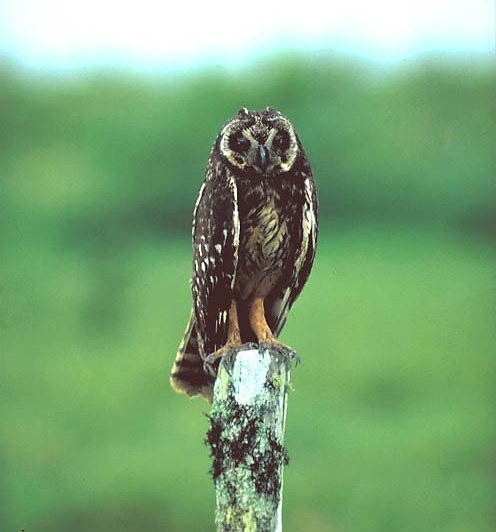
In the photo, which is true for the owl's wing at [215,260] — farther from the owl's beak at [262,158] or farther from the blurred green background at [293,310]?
the blurred green background at [293,310]

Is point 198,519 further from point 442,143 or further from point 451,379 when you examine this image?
point 442,143

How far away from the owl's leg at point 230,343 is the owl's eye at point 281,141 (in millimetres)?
678

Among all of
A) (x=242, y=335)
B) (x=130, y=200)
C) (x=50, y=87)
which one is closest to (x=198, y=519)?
(x=242, y=335)

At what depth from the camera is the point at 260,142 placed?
389cm

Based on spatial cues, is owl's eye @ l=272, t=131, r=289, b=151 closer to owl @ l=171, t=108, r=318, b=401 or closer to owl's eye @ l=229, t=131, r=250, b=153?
owl @ l=171, t=108, r=318, b=401

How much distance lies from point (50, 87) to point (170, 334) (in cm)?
370

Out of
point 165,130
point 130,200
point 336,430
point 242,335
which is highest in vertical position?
point 165,130

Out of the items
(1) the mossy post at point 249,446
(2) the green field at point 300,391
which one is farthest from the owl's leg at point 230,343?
(2) the green field at point 300,391

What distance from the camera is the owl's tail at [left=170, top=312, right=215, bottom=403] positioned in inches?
162

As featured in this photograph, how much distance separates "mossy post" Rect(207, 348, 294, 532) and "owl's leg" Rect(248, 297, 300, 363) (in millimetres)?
645

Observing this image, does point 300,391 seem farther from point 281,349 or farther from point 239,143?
point 239,143

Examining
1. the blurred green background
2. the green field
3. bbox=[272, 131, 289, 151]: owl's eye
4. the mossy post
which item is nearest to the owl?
bbox=[272, 131, 289, 151]: owl's eye

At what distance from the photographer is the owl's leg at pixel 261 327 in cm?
391

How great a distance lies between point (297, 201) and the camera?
4.02 metres
